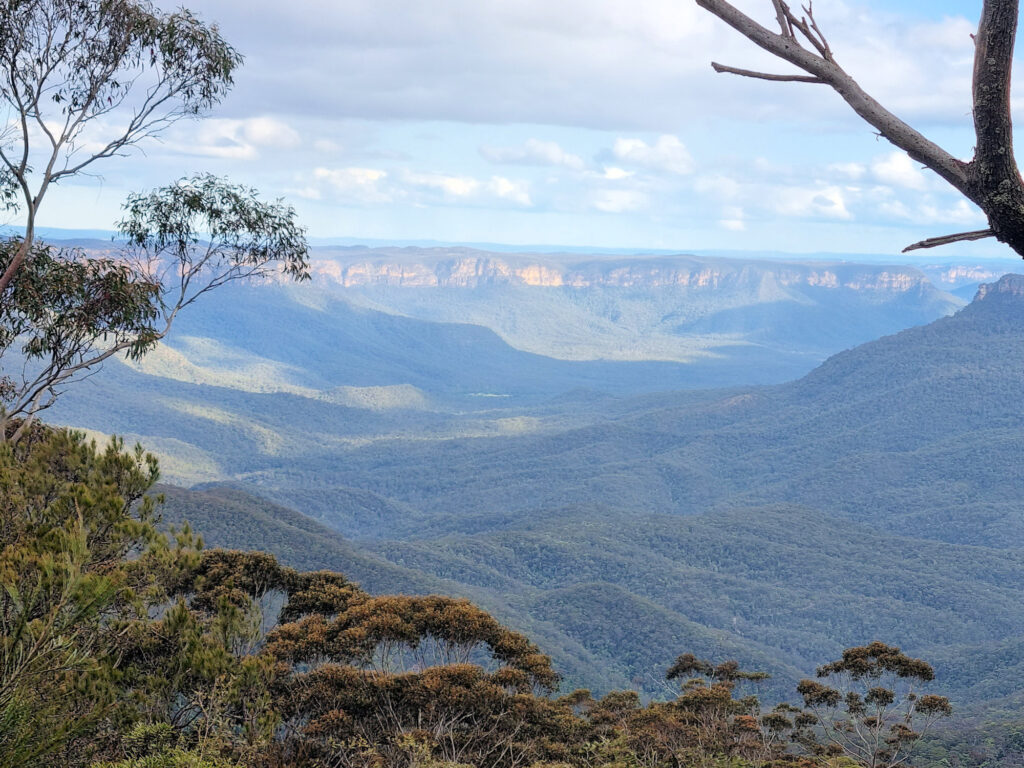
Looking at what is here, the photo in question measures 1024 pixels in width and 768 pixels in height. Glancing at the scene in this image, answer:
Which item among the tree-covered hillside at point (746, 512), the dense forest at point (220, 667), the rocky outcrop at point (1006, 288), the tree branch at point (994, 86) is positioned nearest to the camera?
the tree branch at point (994, 86)

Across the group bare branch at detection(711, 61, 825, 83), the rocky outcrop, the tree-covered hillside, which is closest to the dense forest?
bare branch at detection(711, 61, 825, 83)

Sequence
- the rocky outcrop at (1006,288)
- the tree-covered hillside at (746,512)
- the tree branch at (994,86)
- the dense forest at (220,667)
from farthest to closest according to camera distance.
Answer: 1. the rocky outcrop at (1006,288)
2. the tree-covered hillside at (746,512)
3. the dense forest at (220,667)
4. the tree branch at (994,86)

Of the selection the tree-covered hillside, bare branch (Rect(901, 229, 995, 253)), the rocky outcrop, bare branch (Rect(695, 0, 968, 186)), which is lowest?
the tree-covered hillside

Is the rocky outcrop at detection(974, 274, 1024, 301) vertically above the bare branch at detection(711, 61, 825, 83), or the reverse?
the rocky outcrop at detection(974, 274, 1024, 301)

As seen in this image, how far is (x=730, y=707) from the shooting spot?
18219 millimetres

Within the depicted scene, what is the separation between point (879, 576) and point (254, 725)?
7480 cm

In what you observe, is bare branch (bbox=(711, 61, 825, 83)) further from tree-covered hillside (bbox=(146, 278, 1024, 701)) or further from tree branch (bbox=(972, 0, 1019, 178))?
tree-covered hillside (bbox=(146, 278, 1024, 701))

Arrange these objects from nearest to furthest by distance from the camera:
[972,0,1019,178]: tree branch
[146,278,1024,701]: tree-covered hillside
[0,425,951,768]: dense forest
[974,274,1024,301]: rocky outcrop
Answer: [972,0,1019,178]: tree branch → [0,425,951,768]: dense forest → [146,278,1024,701]: tree-covered hillside → [974,274,1024,301]: rocky outcrop

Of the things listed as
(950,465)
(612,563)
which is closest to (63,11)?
(612,563)

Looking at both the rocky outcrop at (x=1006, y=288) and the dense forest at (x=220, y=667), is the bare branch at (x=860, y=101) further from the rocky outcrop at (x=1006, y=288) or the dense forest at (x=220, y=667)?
the rocky outcrop at (x=1006, y=288)

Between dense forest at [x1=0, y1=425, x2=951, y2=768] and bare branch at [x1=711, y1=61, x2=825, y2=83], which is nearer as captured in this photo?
bare branch at [x1=711, y1=61, x2=825, y2=83]

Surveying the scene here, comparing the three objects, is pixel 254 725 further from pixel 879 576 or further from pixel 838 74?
pixel 879 576

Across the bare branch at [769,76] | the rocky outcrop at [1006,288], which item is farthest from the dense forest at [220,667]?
the rocky outcrop at [1006,288]

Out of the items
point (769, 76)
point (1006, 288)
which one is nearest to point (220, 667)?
point (769, 76)
